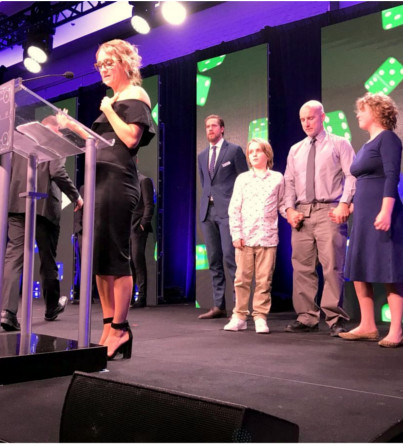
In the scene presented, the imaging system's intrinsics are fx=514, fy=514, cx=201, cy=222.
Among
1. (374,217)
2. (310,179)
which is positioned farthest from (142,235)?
(374,217)

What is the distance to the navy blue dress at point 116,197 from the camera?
2318mm

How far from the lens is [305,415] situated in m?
1.52

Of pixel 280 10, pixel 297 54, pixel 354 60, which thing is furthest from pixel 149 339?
pixel 280 10

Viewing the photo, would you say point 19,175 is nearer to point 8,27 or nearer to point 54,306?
point 54,306

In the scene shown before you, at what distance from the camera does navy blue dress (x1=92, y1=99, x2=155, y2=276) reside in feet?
7.61

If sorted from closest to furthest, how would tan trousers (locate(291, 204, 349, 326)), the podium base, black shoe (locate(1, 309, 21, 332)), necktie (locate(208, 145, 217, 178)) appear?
the podium base, tan trousers (locate(291, 204, 349, 326)), black shoe (locate(1, 309, 21, 332)), necktie (locate(208, 145, 217, 178))

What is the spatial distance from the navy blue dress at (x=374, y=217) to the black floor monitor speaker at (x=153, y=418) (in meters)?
2.13

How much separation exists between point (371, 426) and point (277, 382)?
59 cm

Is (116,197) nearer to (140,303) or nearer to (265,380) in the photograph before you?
(265,380)

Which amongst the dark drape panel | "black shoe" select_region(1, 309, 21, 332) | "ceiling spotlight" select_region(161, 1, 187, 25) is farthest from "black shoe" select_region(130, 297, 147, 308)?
"ceiling spotlight" select_region(161, 1, 187, 25)

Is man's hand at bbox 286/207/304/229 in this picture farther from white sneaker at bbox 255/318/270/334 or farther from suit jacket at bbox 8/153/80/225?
suit jacket at bbox 8/153/80/225

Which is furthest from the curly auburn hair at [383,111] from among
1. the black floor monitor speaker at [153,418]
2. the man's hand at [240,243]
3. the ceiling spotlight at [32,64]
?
the ceiling spotlight at [32,64]

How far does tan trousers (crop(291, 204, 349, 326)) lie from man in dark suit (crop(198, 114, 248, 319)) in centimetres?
99

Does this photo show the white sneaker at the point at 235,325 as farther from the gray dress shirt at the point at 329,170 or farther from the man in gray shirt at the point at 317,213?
the gray dress shirt at the point at 329,170
